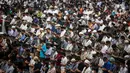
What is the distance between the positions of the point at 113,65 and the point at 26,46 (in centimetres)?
520

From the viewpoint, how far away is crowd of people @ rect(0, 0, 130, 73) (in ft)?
48.5

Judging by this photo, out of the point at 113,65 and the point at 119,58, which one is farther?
the point at 119,58

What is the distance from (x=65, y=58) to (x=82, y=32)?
14.9ft

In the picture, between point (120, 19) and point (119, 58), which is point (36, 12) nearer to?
point (120, 19)

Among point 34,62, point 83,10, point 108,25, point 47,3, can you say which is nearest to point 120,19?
point 108,25

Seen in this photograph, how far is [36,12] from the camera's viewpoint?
24.6 m

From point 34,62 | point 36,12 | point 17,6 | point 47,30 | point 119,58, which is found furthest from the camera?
point 17,6

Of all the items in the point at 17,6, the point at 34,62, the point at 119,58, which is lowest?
the point at 119,58

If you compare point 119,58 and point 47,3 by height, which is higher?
point 47,3

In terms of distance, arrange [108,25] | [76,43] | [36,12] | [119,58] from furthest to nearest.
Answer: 1. [36,12]
2. [108,25]
3. [76,43]
4. [119,58]

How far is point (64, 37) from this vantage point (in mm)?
18594

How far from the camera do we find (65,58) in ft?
50.4

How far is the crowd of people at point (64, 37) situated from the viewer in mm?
14781

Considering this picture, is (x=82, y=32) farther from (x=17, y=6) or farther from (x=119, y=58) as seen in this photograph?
(x=17, y=6)
